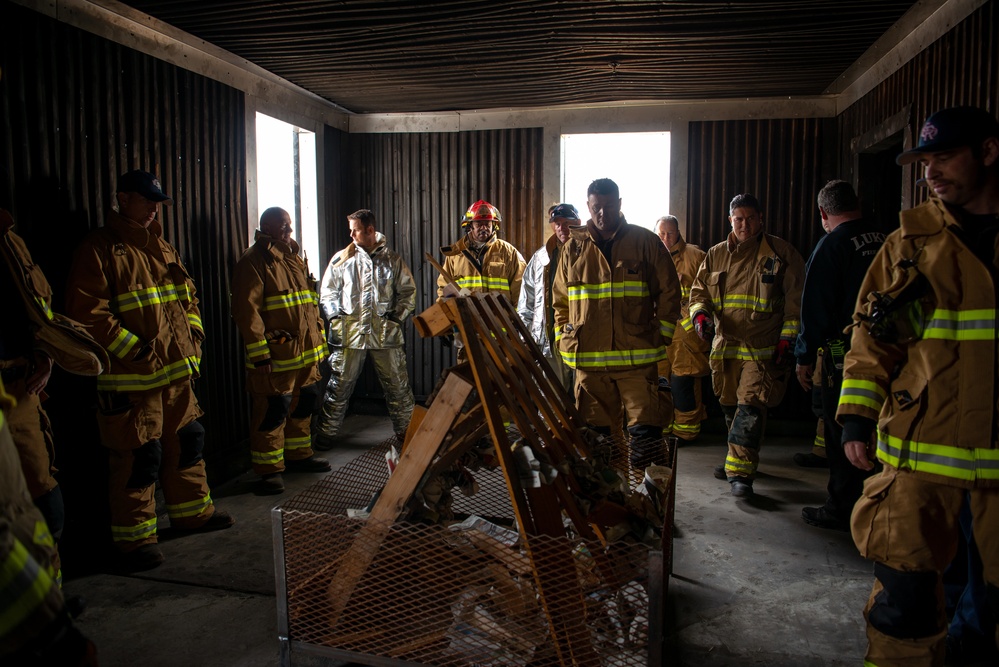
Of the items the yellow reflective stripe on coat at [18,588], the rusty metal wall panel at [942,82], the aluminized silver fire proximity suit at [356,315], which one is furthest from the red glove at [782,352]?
the yellow reflective stripe on coat at [18,588]

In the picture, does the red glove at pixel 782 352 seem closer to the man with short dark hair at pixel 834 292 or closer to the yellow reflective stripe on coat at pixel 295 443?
the man with short dark hair at pixel 834 292

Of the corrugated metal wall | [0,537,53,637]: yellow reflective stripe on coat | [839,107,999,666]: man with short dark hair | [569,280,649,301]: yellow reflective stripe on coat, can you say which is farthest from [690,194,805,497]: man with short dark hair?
[0,537,53,637]: yellow reflective stripe on coat

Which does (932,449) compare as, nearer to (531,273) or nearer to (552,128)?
(531,273)

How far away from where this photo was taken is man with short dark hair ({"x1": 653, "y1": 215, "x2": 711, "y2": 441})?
20.7 feet

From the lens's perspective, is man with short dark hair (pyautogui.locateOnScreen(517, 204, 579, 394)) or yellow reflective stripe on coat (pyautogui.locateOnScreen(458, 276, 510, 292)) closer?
man with short dark hair (pyautogui.locateOnScreen(517, 204, 579, 394))

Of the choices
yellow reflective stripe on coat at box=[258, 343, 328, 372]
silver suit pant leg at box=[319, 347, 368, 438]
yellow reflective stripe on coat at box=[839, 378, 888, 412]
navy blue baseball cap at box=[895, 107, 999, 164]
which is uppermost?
navy blue baseball cap at box=[895, 107, 999, 164]

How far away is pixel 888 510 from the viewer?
7.73 feet

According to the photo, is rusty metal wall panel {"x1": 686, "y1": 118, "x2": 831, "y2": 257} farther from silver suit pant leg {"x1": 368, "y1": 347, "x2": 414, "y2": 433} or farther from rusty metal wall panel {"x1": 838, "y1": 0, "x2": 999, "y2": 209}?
silver suit pant leg {"x1": 368, "y1": 347, "x2": 414, "y2": 433}

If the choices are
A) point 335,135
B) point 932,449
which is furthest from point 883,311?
point 335,135

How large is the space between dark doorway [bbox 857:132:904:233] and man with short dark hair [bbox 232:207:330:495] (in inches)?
191

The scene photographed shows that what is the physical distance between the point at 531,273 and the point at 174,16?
10.7 ft

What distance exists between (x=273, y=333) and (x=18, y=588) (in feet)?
13.6

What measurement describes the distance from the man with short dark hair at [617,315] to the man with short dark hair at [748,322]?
0.71 m

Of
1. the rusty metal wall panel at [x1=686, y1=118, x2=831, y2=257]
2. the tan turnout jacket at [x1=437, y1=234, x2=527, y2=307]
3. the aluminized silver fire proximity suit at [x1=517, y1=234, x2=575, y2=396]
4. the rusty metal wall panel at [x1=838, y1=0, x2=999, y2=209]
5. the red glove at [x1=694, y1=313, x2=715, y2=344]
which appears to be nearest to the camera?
the rusty metal wall panel at [x1=838, y1=0, x2=999, y2=209]
